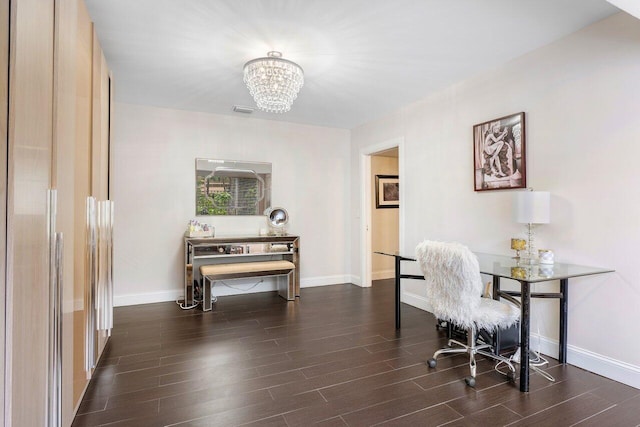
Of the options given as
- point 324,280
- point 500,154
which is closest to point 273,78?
point 500,154

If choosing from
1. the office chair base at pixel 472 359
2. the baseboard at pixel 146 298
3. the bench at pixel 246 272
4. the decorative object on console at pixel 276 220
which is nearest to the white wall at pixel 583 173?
the office chair base at pixel 472 359

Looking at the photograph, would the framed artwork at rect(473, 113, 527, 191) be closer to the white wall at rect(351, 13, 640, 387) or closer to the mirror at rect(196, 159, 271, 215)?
the white wall at rect(351, 13, 640, 387)

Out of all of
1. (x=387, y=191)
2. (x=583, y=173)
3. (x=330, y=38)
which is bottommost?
(x=583, y=173)

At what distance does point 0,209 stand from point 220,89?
123 inches

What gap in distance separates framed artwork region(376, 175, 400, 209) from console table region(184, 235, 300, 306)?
77.6 inches

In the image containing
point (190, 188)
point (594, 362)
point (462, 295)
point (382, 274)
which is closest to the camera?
point (462, 295)

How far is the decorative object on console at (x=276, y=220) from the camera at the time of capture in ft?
16.3

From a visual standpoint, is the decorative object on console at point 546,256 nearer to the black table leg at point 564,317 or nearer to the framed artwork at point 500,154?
the black table leg at point 564,317

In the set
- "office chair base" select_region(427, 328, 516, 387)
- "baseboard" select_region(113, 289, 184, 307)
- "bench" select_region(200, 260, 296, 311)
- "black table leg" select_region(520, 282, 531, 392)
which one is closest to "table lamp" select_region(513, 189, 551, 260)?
"black table leg" select_region(520, 282, 531, 392)

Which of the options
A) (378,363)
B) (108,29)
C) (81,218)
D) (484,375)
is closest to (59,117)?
(81,218)

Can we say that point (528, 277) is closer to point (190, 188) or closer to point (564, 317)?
point (564, 317)

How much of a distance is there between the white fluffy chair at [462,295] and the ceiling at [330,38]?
1659 mm

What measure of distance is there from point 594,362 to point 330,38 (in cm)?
318

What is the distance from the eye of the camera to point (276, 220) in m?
4.99
